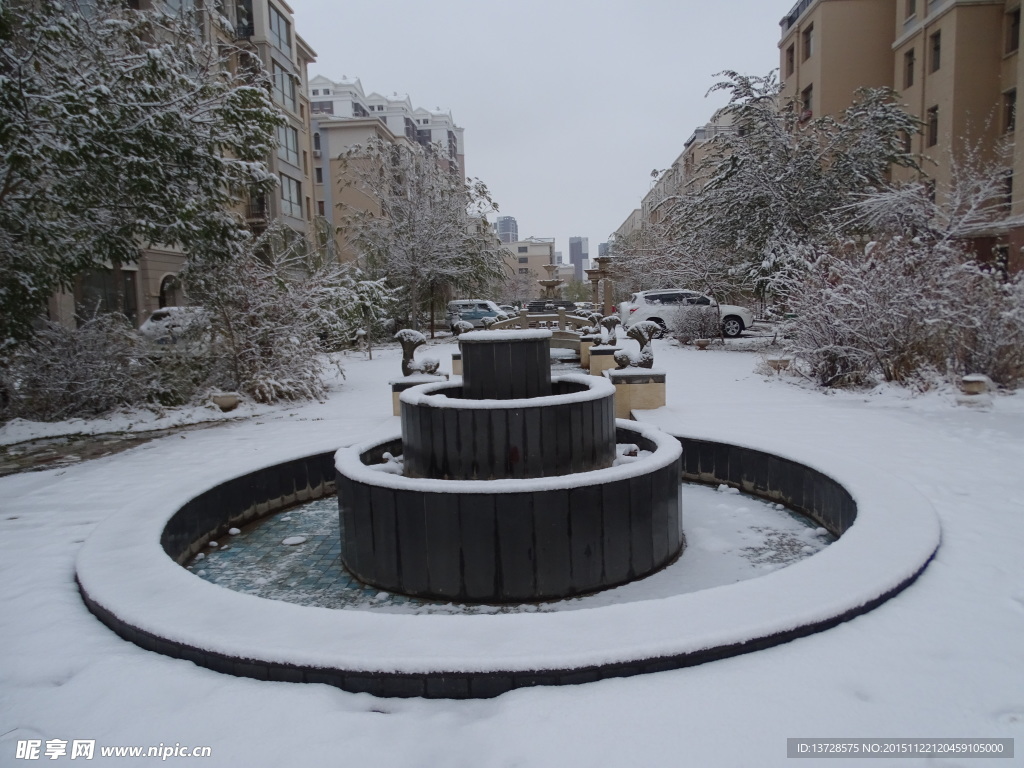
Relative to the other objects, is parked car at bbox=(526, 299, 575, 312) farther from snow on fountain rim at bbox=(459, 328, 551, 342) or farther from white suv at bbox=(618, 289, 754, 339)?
snow on fountain rim at bbox=(459, 328, 551, 342)

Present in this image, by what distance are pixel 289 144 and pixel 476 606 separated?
33076mm

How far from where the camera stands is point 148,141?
7.71 meters

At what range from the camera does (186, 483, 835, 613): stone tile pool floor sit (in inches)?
159

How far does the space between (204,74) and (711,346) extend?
14.8 m

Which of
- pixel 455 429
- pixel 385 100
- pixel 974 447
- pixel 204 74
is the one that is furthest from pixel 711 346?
pixel 385 100

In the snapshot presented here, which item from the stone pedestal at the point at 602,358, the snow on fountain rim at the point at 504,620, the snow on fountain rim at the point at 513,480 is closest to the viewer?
the snow on fountain rim at the point at 504,620

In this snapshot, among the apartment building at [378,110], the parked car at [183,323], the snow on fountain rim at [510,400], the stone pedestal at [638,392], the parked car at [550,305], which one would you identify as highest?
the apartment building at [378,110]

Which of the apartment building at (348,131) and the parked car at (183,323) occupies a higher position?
the apartment building at (348,131)

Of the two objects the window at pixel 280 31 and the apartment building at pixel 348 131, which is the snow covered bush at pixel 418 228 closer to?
the apartment building at pixel 348 131

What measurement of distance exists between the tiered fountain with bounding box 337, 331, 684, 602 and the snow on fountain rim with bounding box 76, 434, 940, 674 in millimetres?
870

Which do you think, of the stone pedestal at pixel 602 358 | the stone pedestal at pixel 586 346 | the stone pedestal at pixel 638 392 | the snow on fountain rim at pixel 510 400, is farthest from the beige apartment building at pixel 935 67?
the snow on fountain rim at pixel 510 400

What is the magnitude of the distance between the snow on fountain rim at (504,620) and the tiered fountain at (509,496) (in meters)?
0.87

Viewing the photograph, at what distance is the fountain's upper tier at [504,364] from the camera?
4.93 metres

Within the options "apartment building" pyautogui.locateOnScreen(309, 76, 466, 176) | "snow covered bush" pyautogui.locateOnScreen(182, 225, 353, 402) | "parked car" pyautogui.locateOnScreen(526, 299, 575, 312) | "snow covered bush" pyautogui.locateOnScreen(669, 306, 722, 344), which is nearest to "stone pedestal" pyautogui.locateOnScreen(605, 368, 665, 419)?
"snow covered bush" pyautogui.locateOnScreen(182, 225, 353, 402)
